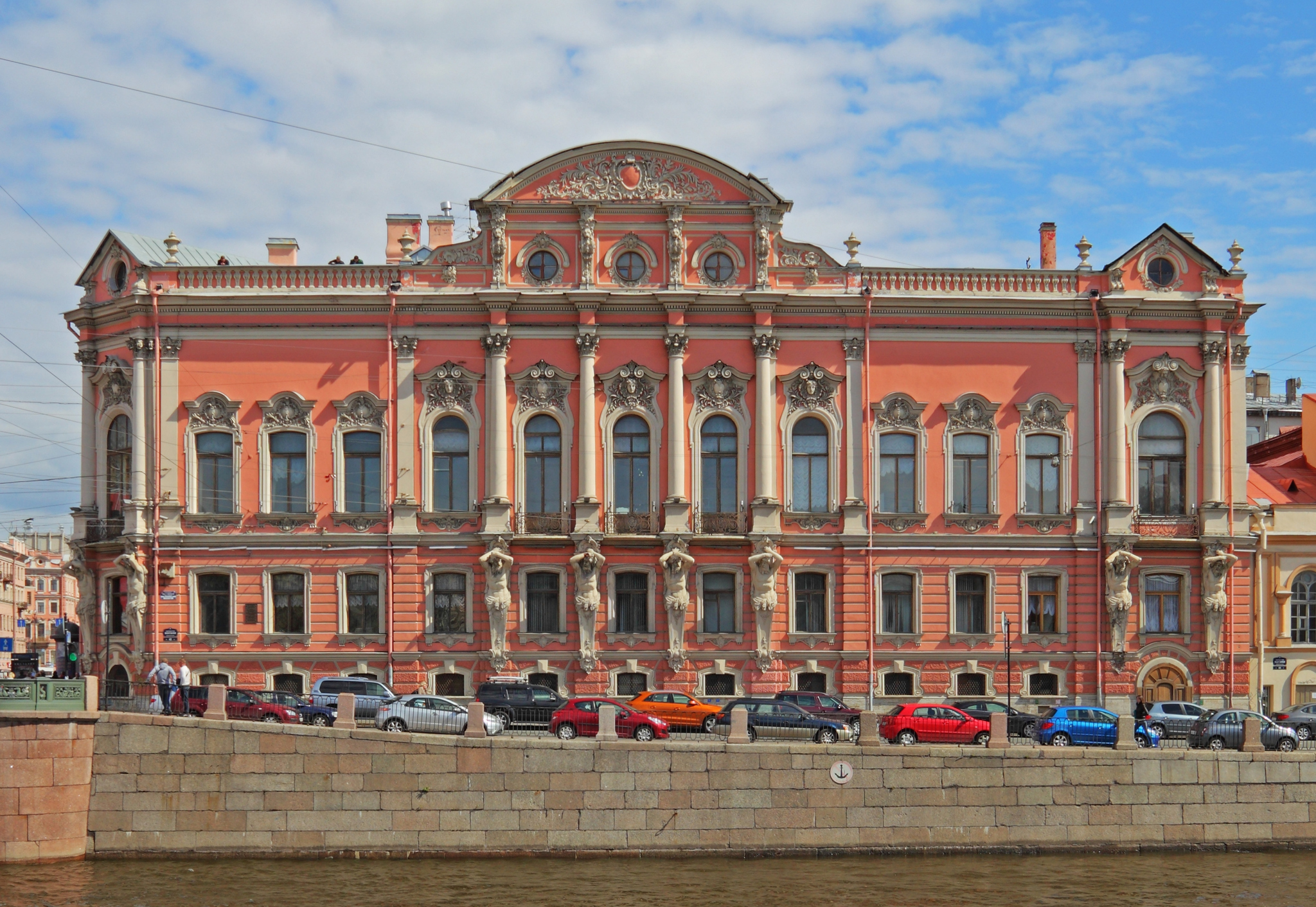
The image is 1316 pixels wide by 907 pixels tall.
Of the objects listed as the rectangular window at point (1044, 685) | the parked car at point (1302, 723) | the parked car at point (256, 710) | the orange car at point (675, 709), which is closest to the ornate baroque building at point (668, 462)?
the rectangular window at point (1044, 685)

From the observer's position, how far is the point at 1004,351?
3784cm

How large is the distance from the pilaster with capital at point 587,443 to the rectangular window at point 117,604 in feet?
39.8

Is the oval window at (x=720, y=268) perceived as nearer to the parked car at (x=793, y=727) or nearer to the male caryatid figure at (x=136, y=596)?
the parked car at (x=793, y=727)

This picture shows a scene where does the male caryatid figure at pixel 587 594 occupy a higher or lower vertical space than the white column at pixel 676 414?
lower

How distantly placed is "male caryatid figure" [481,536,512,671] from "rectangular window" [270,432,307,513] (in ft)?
16.9

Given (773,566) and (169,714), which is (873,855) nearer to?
(773,566)

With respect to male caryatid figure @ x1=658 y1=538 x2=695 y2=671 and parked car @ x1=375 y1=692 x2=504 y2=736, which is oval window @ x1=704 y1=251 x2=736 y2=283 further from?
parked car @ x1=375 y1=692 x2=504 y2=736

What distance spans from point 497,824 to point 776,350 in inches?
628

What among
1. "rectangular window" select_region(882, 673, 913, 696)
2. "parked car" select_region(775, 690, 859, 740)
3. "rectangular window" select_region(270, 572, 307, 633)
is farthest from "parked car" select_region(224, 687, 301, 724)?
"rectangular window" select_region(882, 673, 913, 696)

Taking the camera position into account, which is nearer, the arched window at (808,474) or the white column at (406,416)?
the white column at (406,416)

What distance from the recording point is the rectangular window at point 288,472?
37.2 meters

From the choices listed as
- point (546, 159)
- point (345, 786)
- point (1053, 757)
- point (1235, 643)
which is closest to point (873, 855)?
point (1053, 757)

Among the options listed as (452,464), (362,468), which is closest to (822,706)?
(452,464)

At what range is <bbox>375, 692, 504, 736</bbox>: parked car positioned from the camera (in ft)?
94.3
